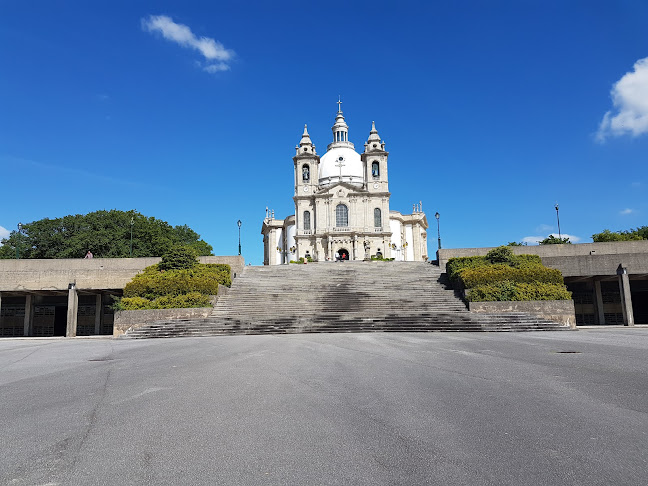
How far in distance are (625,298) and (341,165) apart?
1997 inches

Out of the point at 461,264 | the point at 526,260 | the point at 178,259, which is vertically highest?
the point at 178,259

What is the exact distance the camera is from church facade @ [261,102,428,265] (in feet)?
205

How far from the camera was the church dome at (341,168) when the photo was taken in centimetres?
7153

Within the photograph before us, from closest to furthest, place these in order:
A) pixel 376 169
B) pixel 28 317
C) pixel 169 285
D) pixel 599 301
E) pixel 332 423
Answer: pixel 332 423 → pixel 169 285 → pixel 599 301 → pixel 28 317 → pixel 376 169

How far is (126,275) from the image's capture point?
27234 mm

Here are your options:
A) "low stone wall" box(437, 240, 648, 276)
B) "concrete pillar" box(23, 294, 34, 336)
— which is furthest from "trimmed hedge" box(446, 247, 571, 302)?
"concrete pillar" box(23, 294, 34, 336)

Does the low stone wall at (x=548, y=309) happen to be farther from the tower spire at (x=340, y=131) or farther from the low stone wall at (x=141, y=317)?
the tower spire at (x=340, y=131)

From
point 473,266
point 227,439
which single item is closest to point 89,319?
point 473,266

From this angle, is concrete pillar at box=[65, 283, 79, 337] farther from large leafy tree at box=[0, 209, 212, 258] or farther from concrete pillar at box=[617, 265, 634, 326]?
concrete pillar at box=[617, 265, 634, 326]

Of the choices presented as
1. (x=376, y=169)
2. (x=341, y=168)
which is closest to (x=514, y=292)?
(x=376, y=169)

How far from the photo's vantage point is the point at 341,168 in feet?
236

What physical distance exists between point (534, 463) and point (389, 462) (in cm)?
118

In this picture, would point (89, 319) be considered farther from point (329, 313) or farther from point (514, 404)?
point (514, 404)

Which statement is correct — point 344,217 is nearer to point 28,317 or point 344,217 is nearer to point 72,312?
point 28,317
